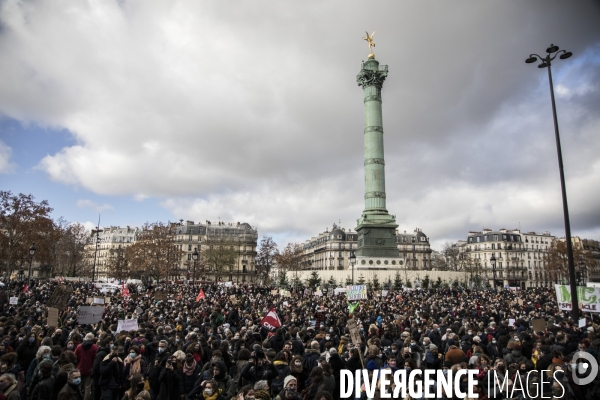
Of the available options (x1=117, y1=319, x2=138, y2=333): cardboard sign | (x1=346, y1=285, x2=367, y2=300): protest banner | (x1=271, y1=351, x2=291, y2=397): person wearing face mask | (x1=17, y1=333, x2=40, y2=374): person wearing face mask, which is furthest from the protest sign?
(x1=346, y1=285, x2=367, y2=300): protest banner

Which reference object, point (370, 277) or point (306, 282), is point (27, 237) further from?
point (370, 277)

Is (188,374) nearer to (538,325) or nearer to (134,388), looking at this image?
(134,388)

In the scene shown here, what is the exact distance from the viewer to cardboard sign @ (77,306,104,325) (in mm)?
13000

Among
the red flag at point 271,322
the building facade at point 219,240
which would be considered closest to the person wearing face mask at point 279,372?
the red flag at point 271,322

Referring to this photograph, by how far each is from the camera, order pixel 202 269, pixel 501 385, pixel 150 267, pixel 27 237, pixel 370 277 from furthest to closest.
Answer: pixel 202 269
pixel 150 267
pixel 370 277
pixel 27 237
pixel 501 385

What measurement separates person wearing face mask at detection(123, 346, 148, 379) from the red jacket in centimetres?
85

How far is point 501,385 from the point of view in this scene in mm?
6547

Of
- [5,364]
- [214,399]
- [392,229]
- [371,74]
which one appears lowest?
[214,399]

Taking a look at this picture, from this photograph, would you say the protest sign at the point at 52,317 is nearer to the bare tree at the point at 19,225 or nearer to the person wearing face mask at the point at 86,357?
the person wearing face mask at the point at 86,357

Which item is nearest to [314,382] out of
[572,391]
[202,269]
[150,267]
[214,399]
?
[214,399]

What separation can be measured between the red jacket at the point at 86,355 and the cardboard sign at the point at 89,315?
541 cm

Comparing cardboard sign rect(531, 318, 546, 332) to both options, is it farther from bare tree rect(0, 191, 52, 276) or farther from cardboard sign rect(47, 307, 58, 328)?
bare tree rect(0, 191, 52, 276)

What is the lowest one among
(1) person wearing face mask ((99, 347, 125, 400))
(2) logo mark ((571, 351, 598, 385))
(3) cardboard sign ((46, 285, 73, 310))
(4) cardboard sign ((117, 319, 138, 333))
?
(1) person wearing face mask ((99, 347, 125, 400))

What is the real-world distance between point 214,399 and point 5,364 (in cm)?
314
